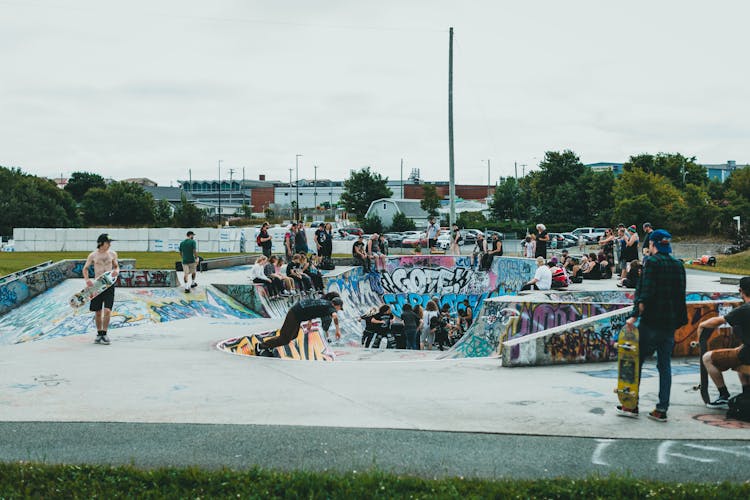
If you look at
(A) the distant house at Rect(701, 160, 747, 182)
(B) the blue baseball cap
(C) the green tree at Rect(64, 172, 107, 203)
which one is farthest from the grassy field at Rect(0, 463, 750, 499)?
(A) the distant house at Rect(701, 160, 747, 182)

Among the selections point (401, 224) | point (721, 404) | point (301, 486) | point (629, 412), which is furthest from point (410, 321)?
point (401, 224)

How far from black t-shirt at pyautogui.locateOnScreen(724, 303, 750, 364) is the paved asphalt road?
0.87 metres

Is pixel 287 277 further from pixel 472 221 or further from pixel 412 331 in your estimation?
pixel 472 221

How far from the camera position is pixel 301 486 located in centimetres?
488

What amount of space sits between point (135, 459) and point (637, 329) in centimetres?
437

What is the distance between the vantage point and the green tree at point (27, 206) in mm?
66500

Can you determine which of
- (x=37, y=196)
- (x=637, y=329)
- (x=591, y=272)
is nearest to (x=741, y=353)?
(x=637, y=329)

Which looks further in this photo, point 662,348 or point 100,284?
point 100,284

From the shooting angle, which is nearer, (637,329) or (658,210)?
(637,329)

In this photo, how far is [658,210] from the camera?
2200 inches

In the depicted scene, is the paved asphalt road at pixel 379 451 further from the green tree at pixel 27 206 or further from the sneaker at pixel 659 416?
the green tree at pixel 27 206

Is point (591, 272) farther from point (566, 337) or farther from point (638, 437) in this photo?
point (638, 437)

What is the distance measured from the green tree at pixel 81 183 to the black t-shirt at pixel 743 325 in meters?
109

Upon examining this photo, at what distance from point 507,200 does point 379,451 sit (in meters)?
74.5
